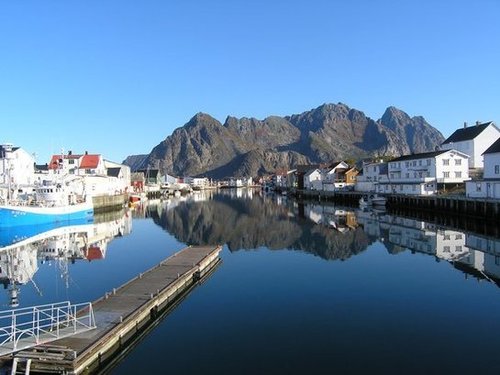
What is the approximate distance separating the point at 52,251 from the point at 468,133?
8402 centimetres

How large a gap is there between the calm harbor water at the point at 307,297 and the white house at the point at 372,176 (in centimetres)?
4702

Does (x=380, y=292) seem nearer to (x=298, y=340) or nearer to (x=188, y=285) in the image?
(x=298, y=340)

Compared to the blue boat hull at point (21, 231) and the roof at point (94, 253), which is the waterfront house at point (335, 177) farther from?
the roof at point (94, 253)

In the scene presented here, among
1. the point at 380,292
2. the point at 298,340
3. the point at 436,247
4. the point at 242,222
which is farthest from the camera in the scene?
the point at 242,222

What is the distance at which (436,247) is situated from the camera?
3631cm

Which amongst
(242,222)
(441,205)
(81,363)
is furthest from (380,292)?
(441,205)

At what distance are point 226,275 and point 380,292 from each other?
9.17m

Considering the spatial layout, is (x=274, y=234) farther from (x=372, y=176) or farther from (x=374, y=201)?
(x=372, y=176)

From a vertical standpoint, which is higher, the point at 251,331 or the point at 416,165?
the point at 416,165

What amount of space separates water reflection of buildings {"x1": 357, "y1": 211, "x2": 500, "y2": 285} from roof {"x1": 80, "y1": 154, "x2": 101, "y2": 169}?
235 feet

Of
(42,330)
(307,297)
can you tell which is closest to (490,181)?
(307,297)

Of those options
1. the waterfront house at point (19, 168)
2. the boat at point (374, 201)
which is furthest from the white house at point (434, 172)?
the waterfront house at point (19, 168)

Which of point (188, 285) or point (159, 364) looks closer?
point (159, 364)

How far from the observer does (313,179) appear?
452 feet
